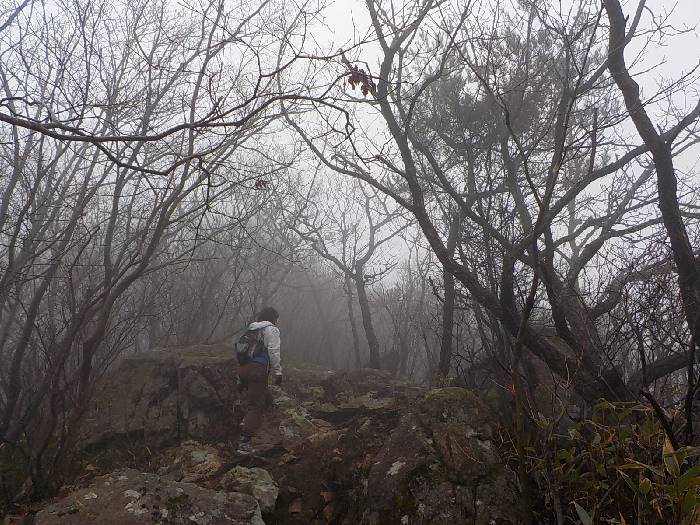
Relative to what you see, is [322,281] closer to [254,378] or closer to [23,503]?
[254,378]

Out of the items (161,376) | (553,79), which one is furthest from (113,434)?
(553,79)

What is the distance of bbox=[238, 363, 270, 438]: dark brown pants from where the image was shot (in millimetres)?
5945

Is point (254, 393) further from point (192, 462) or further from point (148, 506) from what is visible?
point (148, 506)

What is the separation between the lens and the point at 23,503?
439 cm

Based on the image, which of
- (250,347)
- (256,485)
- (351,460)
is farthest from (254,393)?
(351,460)

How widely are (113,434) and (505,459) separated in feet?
16.0

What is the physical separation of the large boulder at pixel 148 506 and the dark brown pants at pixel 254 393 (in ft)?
8.18

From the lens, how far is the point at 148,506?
3.17m

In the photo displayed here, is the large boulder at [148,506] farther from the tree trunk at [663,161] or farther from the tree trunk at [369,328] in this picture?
the tree trunk at [369,328]

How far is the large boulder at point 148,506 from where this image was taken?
3059mm

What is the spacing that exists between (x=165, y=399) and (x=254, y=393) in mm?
1466

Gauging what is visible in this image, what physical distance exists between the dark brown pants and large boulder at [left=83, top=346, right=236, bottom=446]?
0.58 m

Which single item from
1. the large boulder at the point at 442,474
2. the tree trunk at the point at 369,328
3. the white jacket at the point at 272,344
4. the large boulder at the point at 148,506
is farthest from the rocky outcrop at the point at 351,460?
the tree trunk at the point at 369,328

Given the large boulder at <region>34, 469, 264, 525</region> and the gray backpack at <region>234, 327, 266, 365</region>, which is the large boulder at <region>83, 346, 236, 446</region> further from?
the large boulder at <region>34, 469, 264, 525</region>
